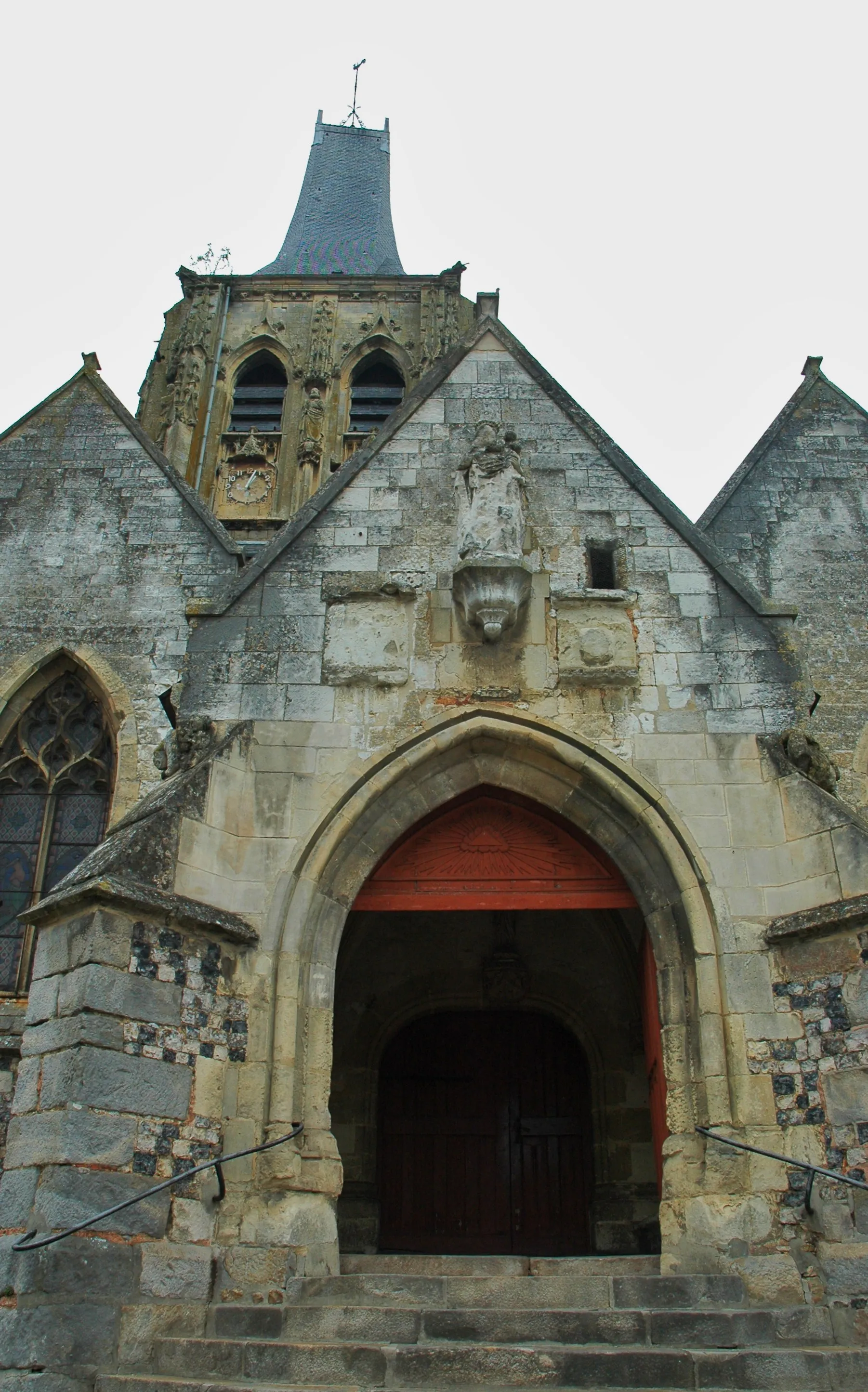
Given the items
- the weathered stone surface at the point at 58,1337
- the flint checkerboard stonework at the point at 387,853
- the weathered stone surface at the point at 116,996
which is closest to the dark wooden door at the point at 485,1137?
the flint checkerboard stonework at the point at 387,853

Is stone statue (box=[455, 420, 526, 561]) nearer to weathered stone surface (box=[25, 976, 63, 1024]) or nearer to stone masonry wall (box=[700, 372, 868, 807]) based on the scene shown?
stone masonry wall (box=[700, 372, 868, 807])

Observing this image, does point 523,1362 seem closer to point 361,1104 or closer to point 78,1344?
point 78,1344

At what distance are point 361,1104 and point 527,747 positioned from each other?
3357 millimetres

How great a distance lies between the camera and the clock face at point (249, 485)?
17.3 metres

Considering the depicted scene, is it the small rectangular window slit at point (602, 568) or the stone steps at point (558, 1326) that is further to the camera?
the small rectangular window slit at point (602, 568)

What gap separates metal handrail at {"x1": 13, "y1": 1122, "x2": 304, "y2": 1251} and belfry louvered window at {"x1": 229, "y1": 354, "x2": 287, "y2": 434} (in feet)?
44.1

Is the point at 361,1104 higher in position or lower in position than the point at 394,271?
lower

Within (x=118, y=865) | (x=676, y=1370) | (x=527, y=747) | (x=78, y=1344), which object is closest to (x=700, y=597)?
(x=527, y=747)

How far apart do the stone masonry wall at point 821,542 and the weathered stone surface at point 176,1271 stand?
5883 millimetres

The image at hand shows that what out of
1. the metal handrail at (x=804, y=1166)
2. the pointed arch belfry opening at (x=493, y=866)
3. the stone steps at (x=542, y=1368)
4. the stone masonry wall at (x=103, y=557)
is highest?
the stone masonry wall at (x=103, y=557)

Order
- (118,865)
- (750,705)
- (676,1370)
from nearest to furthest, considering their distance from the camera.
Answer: (676,1370), (118,865), (750,705)

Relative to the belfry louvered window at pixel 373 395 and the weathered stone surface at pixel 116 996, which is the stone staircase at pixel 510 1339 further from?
the belfry louvered window at pixel 373 395

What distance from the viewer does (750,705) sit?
7.66 m

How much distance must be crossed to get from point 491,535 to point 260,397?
12672 mm
